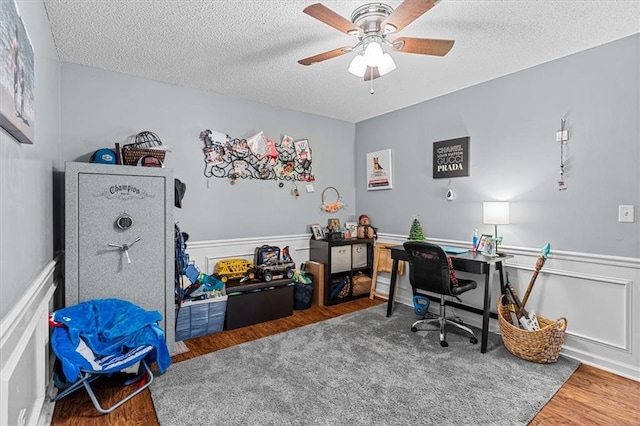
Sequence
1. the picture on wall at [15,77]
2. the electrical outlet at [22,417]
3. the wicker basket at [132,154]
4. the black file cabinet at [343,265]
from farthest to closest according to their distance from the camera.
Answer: the black file cabinet at [343,265]
the wicker basket at [132,154]
the electrical outlet at [22,417]
the picture on wall at [15,77]

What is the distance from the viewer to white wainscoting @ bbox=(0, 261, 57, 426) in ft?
3.51

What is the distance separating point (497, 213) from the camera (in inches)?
113

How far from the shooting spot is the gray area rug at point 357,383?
6.10ft

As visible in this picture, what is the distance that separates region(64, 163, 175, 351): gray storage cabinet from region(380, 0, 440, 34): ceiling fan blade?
199 cm

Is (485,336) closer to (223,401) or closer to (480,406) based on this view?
(480,406)

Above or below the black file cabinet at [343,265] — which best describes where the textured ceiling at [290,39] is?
above

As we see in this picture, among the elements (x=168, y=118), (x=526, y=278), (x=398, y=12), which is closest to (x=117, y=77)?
(x=168, y=118)

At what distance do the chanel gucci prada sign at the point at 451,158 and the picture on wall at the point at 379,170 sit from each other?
0.68 meters

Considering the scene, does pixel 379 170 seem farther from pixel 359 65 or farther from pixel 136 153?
pixel 136 153

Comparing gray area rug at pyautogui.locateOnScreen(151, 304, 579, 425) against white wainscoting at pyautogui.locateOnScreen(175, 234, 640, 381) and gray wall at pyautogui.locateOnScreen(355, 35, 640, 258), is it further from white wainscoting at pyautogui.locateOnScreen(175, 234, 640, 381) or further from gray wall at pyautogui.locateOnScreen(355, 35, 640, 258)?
gray wall at pyautogui.locateOnScreen(355, 35, 640, 258)

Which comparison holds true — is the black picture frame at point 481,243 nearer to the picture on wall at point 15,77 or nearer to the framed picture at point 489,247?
the framed picture at point 489,247

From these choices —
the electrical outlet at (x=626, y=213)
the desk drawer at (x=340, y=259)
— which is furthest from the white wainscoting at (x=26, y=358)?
the electrical outlet at (x=626, y=213)

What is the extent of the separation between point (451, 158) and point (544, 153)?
0.88 m

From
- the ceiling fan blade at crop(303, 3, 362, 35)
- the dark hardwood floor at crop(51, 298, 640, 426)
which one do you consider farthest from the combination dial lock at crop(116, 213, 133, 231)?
the ceiling fan blade at crop(303, 3, 362, 35)
